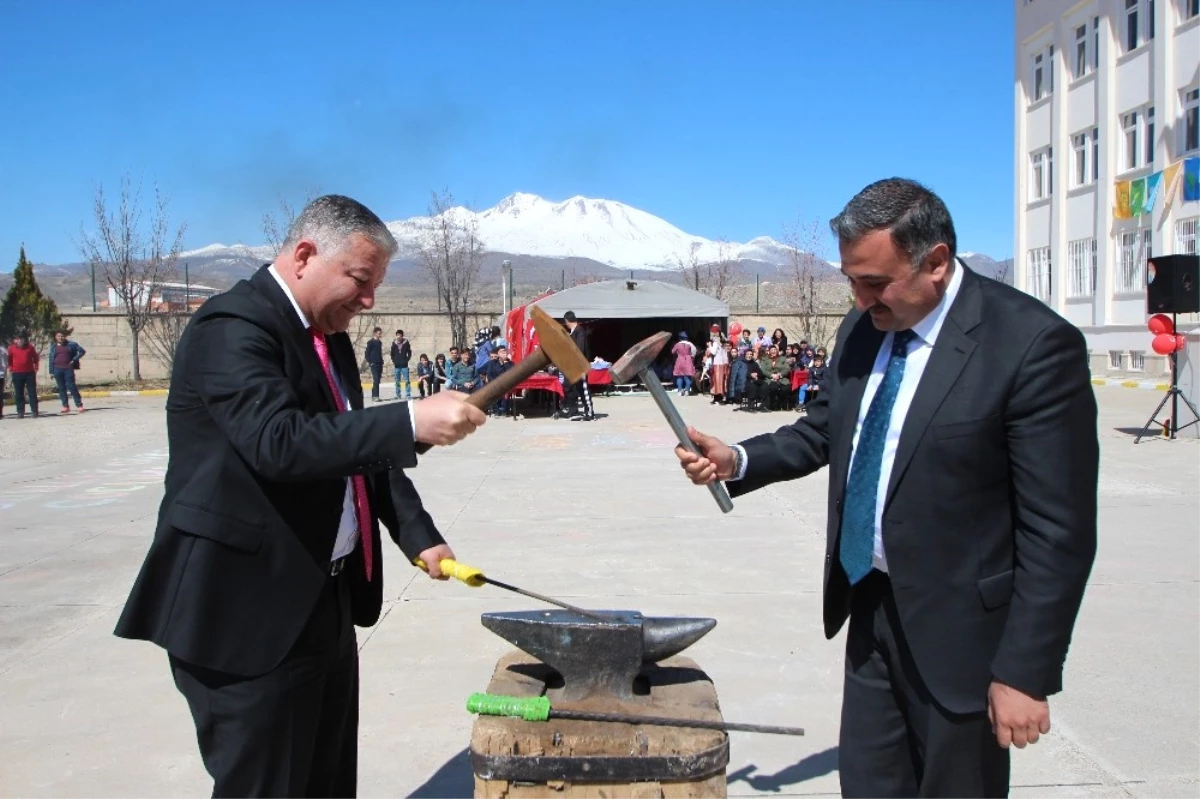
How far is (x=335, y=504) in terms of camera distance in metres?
2.52

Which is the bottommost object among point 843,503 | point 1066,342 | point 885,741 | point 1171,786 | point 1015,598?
point 1171,786

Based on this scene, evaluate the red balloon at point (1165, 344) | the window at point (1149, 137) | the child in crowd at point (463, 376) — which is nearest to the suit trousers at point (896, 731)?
the red balloon at point (1165, 344)

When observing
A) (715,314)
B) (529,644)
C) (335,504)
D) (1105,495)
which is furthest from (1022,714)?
(715,314)

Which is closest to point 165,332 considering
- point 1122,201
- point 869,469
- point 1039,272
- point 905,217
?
point 1039,272

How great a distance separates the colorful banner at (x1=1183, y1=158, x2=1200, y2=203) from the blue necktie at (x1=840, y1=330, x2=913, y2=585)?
77.1ft

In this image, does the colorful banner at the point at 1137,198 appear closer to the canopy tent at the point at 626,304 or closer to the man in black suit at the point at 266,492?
the canopy tent at the point at 626,304

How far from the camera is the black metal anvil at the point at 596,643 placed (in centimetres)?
271

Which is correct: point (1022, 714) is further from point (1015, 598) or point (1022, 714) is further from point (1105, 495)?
point (1105, 495)

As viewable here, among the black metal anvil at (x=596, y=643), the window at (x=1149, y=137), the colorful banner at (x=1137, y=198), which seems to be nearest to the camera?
the black metal anvil at (x=596, y=643)

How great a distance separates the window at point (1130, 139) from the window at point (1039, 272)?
4.26 m

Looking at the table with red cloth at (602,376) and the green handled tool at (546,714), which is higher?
the table with red cloth at (602,376)

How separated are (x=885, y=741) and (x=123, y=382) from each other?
31.5 meters

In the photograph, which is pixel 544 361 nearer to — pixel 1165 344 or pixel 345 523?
pixel 345 523

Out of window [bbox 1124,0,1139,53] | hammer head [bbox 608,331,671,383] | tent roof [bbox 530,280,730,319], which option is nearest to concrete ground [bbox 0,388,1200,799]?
hammer head [bbox 608,331,671,383]
